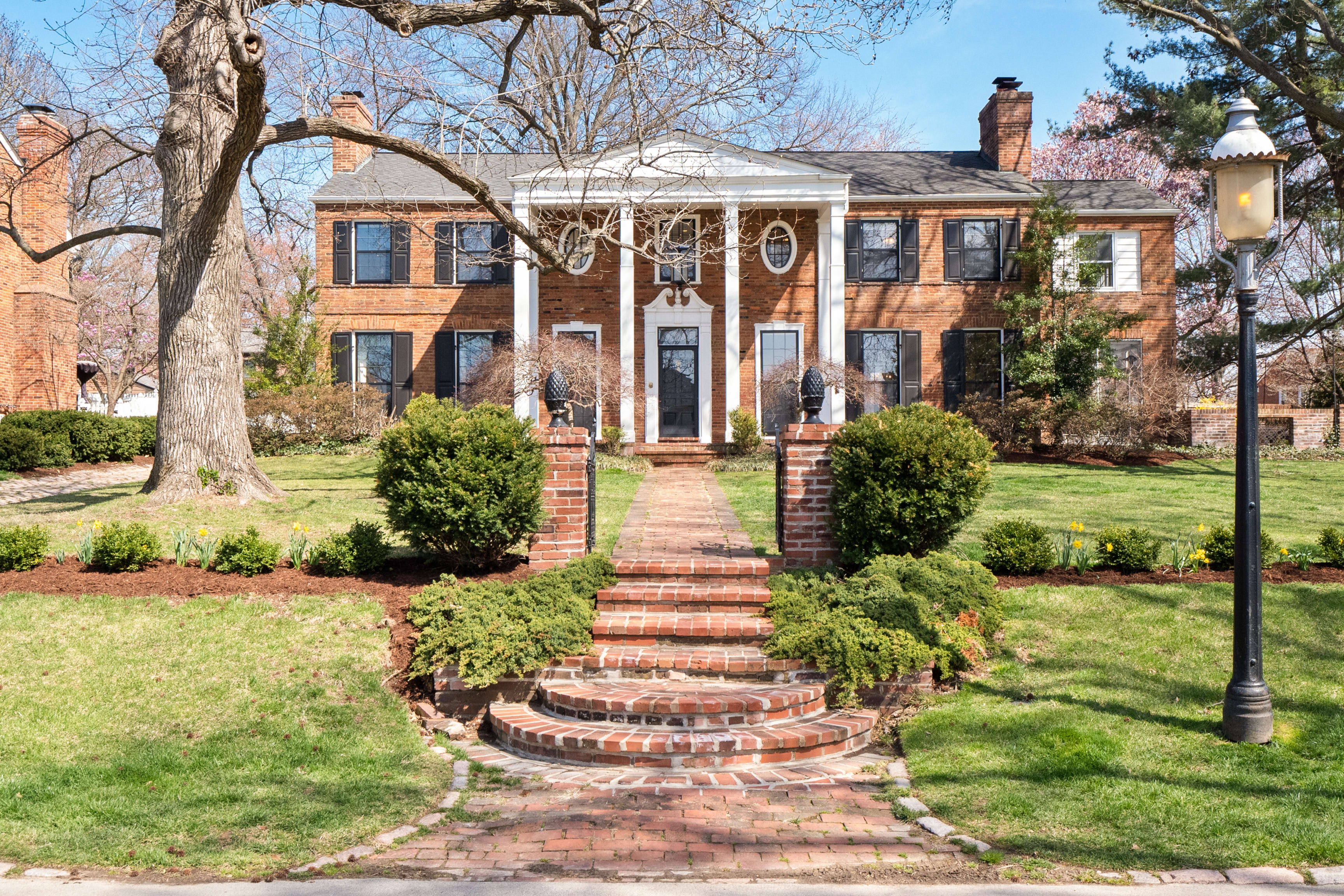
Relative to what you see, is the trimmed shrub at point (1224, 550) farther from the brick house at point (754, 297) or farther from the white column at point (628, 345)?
the brick house at point (754, 297)

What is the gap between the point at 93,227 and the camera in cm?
2878

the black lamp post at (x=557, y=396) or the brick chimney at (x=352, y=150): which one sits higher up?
the brick chimney at (x=352, y=150)

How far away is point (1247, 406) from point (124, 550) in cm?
747

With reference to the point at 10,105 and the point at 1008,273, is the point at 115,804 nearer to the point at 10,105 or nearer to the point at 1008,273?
the point at 1008,273

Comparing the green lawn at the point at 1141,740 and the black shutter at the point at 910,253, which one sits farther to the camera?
Answer: the black shutter at the point at 910,253

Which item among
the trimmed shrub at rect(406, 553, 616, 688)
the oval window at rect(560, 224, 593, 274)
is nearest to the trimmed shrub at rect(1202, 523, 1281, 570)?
the trimmed shrub at rect(406, 553, 616, 688)

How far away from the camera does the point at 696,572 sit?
6.74 m

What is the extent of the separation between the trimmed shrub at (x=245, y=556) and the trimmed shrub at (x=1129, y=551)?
20.9 feet

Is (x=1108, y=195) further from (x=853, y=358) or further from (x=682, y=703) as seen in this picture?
(x=682, y=703)

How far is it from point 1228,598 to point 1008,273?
15.3m

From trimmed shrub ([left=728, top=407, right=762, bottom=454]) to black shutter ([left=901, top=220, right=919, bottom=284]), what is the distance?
5552 millimetres

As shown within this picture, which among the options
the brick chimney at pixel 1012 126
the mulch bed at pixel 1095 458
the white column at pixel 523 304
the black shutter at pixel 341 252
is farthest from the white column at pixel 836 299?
the black shutter at pixel 341 252

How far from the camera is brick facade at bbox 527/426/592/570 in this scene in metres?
6.94

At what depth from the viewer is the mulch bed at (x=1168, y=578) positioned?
6605 mm
